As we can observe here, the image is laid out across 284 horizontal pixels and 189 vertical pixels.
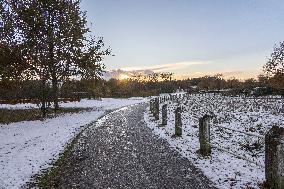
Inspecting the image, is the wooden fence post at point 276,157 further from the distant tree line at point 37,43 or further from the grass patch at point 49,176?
the distant tree line at point 37,43

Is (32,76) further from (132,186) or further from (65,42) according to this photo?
(132,186)

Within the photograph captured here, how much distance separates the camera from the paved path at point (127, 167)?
27.5ft

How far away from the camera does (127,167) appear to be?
9.98m

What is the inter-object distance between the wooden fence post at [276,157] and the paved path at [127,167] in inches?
59.5

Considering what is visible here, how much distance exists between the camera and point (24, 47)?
97.8ft

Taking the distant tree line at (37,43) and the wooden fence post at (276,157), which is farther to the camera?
the distant tree line at (37,43)

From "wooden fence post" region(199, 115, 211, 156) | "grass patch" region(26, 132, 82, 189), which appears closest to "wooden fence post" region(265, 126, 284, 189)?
"wooden fence post" region(199, 115, 211, 156)

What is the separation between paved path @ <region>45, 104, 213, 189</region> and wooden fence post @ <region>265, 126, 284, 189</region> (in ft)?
4.96

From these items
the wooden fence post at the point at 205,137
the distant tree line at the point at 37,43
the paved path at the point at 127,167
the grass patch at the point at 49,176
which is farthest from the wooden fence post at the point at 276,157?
the distant tree line at the point at 37,43

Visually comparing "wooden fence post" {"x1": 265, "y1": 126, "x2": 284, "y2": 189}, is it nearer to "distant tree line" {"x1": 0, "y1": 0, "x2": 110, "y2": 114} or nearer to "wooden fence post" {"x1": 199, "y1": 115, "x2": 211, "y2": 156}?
"wooden fence post" {"x1": 199, "y1": 115, "x2": 211, "y2": 156}

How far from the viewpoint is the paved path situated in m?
8.38

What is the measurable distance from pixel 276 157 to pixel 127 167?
4.34 m

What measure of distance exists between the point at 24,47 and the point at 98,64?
7.89m

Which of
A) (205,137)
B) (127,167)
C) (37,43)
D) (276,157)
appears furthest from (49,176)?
(37,43)
